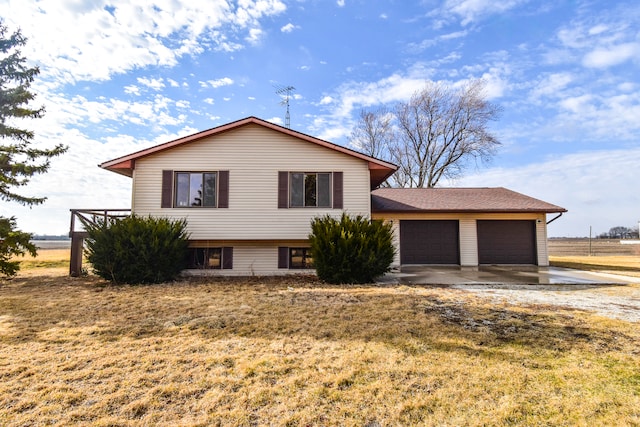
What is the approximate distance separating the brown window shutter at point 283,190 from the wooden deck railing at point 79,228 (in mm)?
5102

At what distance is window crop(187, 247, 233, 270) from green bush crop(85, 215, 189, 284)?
1720 millimetres

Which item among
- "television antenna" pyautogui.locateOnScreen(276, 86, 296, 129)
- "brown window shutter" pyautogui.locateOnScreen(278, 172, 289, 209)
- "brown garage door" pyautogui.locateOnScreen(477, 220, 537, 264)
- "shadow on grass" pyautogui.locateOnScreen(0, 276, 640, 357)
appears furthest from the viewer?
"television antenna" pyautogui.locateOnScreen(276, 86, 296, 129)

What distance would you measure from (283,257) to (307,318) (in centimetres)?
605

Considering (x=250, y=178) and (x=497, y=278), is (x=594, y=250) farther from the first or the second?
(x=250, y=178)

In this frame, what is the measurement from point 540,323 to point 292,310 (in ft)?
13.3

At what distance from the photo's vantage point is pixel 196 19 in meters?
9.82

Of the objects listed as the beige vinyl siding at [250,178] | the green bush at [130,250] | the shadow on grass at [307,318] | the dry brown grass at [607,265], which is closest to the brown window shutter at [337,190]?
the beige vinyl siding at [250,178]

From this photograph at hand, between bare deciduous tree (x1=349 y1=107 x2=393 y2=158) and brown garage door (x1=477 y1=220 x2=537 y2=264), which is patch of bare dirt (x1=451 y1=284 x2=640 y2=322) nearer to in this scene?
brown garage door (x1=477 y1=220 x2=537 y2=264)

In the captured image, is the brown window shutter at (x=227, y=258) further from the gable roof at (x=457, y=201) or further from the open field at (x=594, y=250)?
the open field at (x=594, y=250)

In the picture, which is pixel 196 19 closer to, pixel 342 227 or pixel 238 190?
pixel 238 190

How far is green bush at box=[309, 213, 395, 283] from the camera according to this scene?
29.8 ft

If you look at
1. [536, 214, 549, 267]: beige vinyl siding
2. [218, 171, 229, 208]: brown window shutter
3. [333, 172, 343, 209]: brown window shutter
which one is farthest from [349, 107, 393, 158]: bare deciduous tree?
[218, 171, 229, 208]: brown window shutter

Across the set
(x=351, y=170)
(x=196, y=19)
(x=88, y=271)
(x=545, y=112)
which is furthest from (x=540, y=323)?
(x=545, y=112)

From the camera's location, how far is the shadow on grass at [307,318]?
4.41m
